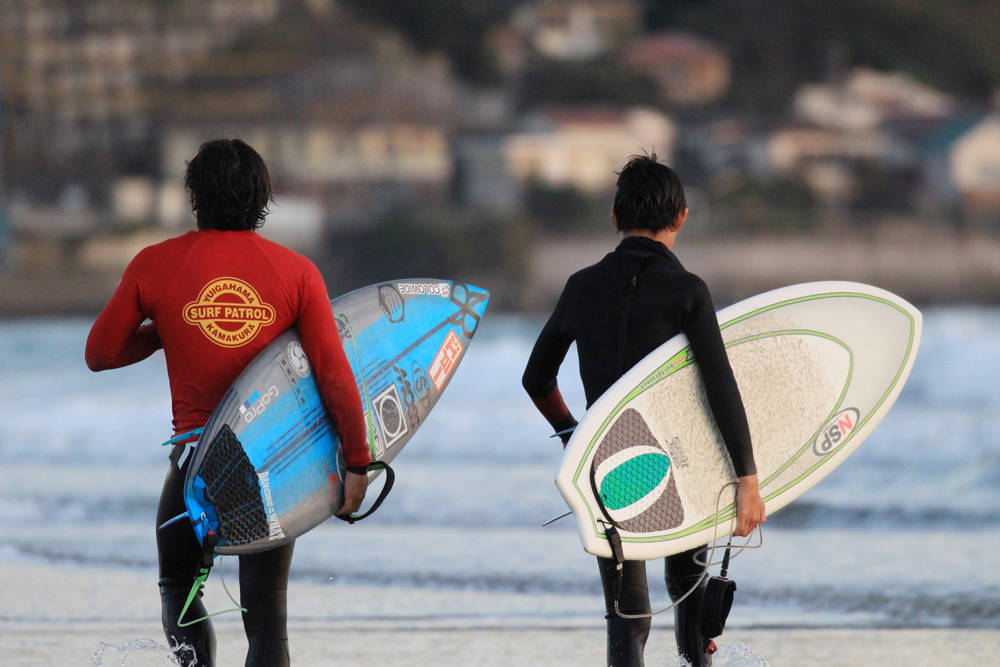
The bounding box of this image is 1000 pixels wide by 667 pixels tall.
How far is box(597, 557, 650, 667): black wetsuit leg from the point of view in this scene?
2.47 metres

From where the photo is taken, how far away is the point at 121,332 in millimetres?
2404

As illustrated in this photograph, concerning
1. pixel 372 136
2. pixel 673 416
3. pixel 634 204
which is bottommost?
pixel 673 416

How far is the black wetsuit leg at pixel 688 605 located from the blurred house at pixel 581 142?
4002 cm

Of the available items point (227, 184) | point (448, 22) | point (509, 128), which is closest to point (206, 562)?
point (227, 184)

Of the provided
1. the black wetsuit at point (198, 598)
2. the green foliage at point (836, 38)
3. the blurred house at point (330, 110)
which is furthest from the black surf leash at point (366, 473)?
the green foliage at point (836, 38)

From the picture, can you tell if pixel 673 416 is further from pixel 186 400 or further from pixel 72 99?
pixel 72 99

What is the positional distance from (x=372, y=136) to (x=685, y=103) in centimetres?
938

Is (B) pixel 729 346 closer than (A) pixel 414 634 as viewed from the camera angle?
Yes

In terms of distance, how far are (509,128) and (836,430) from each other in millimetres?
42555

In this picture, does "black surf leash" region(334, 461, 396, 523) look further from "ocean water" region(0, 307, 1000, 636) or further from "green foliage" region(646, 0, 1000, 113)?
"green foliage" region(646, 0, 1000, 113)

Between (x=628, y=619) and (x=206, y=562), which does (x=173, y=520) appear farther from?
(x=628, y=619)

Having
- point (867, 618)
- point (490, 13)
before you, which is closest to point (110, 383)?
point (867, 618)

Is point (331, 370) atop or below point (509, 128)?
below

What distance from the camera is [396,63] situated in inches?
1809
